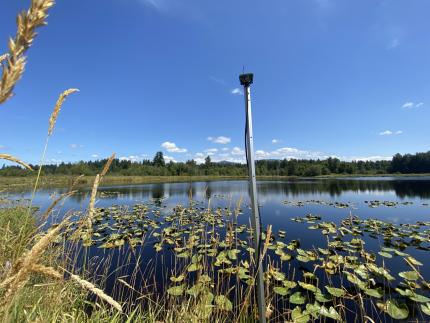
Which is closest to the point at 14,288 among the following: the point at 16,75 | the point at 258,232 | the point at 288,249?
the point at 16,75

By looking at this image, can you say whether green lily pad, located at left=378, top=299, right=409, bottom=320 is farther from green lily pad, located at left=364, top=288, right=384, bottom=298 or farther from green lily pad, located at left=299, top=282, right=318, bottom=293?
green lily pad, located at left=299, top=282, right=318, bottom=293

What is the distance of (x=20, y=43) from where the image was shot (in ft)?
1.69

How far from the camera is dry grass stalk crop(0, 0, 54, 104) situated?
494 mm

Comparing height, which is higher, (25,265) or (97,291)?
(25,265)

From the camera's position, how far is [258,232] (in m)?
2.59

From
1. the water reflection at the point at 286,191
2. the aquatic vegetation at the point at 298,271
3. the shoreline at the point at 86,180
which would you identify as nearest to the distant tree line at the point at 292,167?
the shoreline at the point at 86,180

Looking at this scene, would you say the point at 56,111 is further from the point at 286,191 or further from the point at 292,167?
the point at 292,167

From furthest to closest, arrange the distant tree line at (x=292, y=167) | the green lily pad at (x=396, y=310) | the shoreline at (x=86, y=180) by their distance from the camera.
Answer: the distant tree line at (x=292, y=167), the green lily pad at (x=396, y=310), the shoreline at (x=86, y=180)

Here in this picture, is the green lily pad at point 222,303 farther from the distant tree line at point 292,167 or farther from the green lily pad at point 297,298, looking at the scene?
the distant tree line at point 292,167

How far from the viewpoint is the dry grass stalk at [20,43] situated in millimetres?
494

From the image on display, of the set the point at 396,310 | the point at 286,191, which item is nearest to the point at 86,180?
the point at 286,191

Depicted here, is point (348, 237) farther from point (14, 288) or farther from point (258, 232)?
point (14, 288)

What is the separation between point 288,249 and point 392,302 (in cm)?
430

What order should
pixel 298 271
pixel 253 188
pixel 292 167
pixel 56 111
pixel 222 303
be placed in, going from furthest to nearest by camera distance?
pixel 292 167
pixel 298 271
pixel 222 303
pixel 253 188
pixel 56 111
